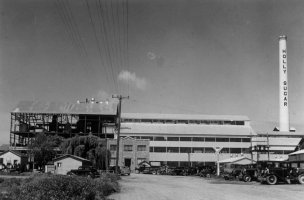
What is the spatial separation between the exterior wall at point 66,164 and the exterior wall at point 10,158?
1565cm

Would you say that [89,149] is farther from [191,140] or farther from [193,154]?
[191,140]

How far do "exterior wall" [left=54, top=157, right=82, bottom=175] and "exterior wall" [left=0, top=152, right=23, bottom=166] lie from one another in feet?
51.3

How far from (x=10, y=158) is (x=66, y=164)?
57.4 feet

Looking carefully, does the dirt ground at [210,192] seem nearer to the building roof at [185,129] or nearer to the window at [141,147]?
the window at [141,147]

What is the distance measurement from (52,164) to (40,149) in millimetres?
16306

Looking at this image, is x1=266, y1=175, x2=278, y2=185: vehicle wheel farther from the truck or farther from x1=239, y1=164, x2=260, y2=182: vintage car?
the truck

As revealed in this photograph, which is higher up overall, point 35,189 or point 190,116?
point 190,116

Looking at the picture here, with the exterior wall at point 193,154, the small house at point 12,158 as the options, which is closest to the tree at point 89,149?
the small house at point 12,158

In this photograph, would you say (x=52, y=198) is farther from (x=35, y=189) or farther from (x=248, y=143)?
(x=248, y=143)

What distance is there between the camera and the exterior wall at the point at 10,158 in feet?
231

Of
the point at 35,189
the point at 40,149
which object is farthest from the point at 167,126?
the point at 35,189

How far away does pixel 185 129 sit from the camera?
341ft

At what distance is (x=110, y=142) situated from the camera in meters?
92.8

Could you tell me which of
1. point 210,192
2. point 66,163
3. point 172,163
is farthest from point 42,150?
point 210,192
